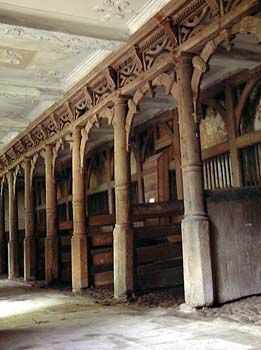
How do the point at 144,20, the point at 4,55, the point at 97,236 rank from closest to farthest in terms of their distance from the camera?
1. the point at 144,20
2. the point at 4,55
3. the point at 97,236

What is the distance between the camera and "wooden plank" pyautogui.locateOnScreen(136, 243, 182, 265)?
690cm

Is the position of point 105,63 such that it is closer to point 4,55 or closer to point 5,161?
point 4,55

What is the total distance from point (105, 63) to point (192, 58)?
1813 millimetres

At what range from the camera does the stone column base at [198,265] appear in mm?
4766

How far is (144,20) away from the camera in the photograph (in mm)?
5547

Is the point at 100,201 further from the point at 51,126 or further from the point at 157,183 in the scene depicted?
the point at 157,183

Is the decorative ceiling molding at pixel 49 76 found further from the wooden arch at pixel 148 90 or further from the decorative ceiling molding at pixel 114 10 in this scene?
the decorative ceiling molding at pixel 114 10

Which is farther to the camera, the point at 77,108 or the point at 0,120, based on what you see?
the point at 0,120

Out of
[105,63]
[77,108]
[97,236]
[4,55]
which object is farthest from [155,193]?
[4,55]

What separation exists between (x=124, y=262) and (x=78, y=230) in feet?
5.76

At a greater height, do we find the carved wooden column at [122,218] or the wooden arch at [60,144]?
the wooden arch at [60,144]

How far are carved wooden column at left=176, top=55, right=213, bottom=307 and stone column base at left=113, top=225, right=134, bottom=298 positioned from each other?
4.64 feet

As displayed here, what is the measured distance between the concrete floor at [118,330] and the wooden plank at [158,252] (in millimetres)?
1242

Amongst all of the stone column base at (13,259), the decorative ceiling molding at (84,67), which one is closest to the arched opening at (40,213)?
the stone column base at (13,259)
